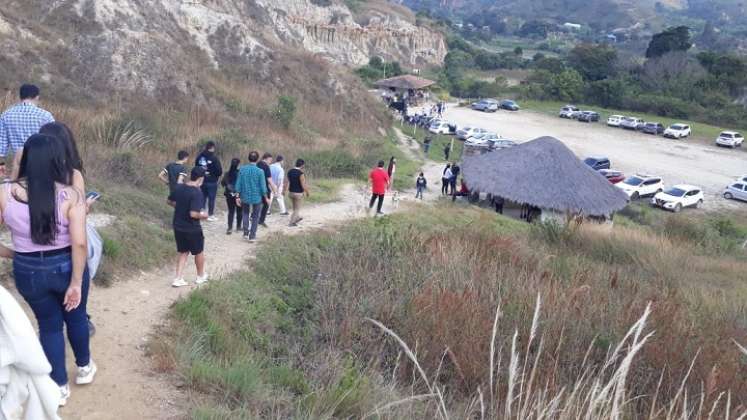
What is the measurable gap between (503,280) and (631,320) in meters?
1.23

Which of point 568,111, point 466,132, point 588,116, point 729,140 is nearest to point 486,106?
point 568,111

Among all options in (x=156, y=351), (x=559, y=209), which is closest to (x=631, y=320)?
(x=156, y=351)

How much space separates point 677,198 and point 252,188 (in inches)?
923

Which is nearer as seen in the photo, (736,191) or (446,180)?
(446,180)

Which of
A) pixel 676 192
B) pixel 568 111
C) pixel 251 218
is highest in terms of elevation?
pixel 568 111

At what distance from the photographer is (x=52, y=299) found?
3688 mm

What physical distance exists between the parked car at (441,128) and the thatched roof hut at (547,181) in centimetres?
1655

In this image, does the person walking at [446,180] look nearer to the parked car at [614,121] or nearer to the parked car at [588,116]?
the parked car at [614,121]

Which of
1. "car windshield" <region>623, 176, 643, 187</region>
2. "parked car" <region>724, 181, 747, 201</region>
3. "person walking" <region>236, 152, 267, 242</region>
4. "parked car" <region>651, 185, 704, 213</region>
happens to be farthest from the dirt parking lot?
"person walking" <region>236, 152, 267, 242</region>

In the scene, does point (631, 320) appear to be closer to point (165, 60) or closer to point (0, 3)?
point (165, 60)

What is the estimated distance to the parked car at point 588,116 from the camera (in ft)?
164

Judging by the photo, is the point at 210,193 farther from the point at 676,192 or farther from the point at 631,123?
the point at 631,123

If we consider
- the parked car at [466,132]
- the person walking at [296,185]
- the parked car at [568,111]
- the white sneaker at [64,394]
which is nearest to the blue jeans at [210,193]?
the person walking at [296,185]

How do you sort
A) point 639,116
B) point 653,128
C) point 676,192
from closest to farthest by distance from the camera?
point 676,192 < point 653,128 < point 639,116
